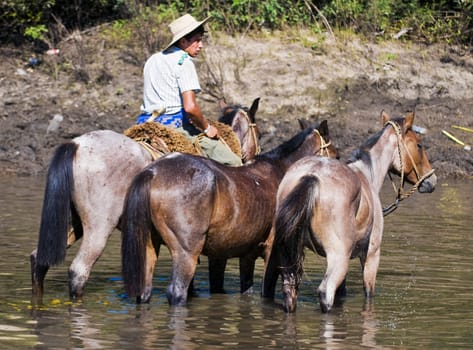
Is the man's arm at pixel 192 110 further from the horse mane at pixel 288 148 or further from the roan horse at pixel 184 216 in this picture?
the roan horse at pixel 184 216

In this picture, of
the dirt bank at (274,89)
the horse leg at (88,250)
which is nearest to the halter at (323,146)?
the horse leg at (88,250)

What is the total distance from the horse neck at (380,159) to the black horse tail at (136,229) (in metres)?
2.39

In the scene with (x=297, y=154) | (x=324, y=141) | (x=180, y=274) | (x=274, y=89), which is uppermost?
(x=274, y=89)

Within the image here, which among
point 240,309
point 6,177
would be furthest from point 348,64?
point 240,309

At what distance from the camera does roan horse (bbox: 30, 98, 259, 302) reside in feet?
31.7

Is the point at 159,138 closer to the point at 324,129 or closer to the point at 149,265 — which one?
the point at 149,265

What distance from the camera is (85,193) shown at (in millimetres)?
9719

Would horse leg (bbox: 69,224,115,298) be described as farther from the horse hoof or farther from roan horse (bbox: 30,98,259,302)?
the horse hoof

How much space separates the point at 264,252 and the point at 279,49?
41.0ft

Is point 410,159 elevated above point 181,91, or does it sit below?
below

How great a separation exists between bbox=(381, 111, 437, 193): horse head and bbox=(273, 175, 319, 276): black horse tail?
205 centimetres

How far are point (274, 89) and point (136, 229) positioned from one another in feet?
40.9

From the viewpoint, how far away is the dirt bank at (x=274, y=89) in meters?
20.2

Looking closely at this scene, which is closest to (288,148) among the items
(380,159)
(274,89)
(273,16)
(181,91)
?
(380,159)
